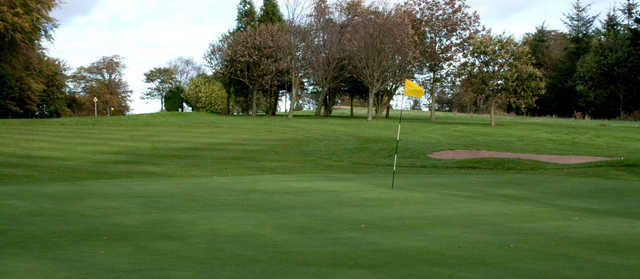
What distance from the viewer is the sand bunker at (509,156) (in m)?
20.3

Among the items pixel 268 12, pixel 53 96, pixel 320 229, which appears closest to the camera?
pixel 320 229

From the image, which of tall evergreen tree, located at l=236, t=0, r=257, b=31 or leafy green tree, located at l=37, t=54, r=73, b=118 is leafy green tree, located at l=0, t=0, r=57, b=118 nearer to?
leafy green tree, located at l=37, t=54, r=73, b=118

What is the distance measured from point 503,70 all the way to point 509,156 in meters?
17.4

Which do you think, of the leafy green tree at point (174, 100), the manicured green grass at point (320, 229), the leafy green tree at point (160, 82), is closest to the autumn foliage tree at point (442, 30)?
the manicured green grass at point (320, 229)

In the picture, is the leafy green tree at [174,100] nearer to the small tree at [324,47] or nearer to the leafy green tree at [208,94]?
the leafy green tree at [208,94]

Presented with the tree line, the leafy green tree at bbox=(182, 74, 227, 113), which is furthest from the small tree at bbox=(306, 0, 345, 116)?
the leafy green tree at bbox=(182, 74, 227, 113)

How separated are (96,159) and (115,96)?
70969 mm

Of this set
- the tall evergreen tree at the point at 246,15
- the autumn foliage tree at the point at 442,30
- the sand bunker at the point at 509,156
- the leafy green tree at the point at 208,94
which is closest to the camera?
the sand bunker at the point at 509,156

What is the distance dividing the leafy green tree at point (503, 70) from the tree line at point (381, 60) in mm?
76

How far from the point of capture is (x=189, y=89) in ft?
239

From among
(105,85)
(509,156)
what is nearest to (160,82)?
(105,85)

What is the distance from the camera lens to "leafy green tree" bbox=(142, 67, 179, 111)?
101 metres

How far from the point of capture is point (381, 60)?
4569 cm

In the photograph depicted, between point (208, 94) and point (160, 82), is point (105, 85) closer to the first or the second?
point (160, 82)
